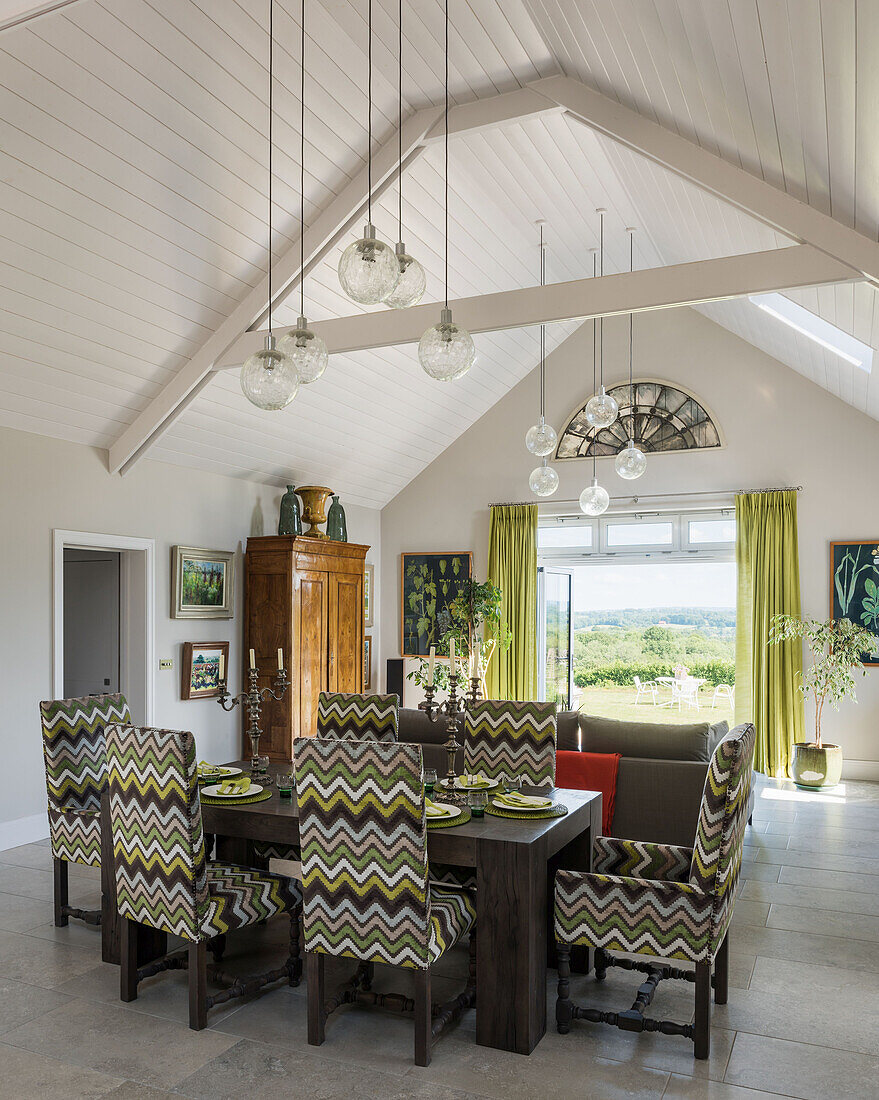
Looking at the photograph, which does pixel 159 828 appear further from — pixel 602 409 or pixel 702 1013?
pixel 602 409

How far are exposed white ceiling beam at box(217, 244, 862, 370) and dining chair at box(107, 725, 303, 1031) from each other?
3059 mm

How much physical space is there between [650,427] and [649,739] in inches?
176

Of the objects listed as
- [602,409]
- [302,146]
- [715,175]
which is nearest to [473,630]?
[602,409]

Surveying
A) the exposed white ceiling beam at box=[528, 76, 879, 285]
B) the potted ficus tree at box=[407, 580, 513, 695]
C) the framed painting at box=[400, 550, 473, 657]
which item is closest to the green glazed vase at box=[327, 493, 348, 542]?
the potted ficus tree at box=[407, 580, 513, 695]

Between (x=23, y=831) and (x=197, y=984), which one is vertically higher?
(x=197, y=984)

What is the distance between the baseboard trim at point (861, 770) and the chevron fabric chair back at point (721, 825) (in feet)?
17.0

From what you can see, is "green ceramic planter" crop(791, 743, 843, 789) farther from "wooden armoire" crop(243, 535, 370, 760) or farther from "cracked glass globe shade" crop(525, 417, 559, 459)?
"wooden armoire" crop(243, 535, 370, 760)

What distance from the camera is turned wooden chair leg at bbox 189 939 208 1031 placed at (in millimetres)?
3035

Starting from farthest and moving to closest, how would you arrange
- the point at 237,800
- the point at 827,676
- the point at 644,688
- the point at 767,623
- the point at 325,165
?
1. the point at 644,688
2. the point at 767,623
3. the point at 827,676
4. the point at 325,165
5. the point at 237,800

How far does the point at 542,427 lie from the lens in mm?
5840

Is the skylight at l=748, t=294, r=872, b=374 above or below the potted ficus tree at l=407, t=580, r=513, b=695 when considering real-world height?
above

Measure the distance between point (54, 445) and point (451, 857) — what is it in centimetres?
413

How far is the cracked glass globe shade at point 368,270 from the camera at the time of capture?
9.02 ft

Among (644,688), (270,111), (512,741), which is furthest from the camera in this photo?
(644,688)
